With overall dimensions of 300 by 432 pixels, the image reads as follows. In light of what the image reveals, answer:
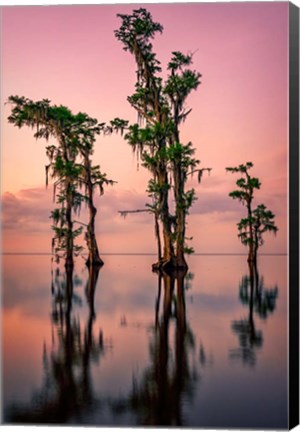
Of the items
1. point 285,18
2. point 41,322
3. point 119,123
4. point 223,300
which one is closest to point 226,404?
point 285,18

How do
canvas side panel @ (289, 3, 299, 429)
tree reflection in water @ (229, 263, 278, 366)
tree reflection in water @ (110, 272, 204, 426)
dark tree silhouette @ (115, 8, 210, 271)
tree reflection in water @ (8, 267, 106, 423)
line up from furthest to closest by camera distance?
dark tree silhouette @ (115, 8, 210, 271), tree reflection in water @ (229, 263, 278, 366), canvas side panel @ (289, 3, 299, 429), tree reflection in water @ (8, 267, 106, 423), tree reflection in water @ (110, 272, 204, 426)

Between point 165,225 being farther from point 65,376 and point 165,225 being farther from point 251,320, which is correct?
point 65,376

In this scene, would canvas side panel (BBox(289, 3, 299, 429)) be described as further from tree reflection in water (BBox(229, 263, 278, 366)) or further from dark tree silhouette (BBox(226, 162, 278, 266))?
dark tree silhouette (BBox(226, 162, 278, 266))

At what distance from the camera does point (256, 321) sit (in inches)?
356

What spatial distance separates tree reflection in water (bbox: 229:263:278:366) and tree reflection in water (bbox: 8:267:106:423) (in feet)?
4.21

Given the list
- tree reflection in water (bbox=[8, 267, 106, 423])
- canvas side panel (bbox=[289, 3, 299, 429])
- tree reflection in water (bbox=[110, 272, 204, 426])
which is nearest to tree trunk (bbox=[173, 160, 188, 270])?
tree reflection in water (bbox=[8, 267, 106, 423])

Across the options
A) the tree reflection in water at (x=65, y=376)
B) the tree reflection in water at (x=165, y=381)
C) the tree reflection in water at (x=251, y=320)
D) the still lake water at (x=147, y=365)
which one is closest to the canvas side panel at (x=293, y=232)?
the still lake water at (x=147, y=365)

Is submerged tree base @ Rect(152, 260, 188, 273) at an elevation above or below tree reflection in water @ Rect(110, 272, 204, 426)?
below

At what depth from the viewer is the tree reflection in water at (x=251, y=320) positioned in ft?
22.2

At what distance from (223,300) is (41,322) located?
376 cm

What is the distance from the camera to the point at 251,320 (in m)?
9.26

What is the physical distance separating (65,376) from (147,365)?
29.0 inches

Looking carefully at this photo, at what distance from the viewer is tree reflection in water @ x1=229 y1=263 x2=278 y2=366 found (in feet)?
22.2

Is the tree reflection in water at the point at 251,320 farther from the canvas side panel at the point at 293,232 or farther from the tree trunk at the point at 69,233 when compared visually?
the tree trunk at the point at 69,233
